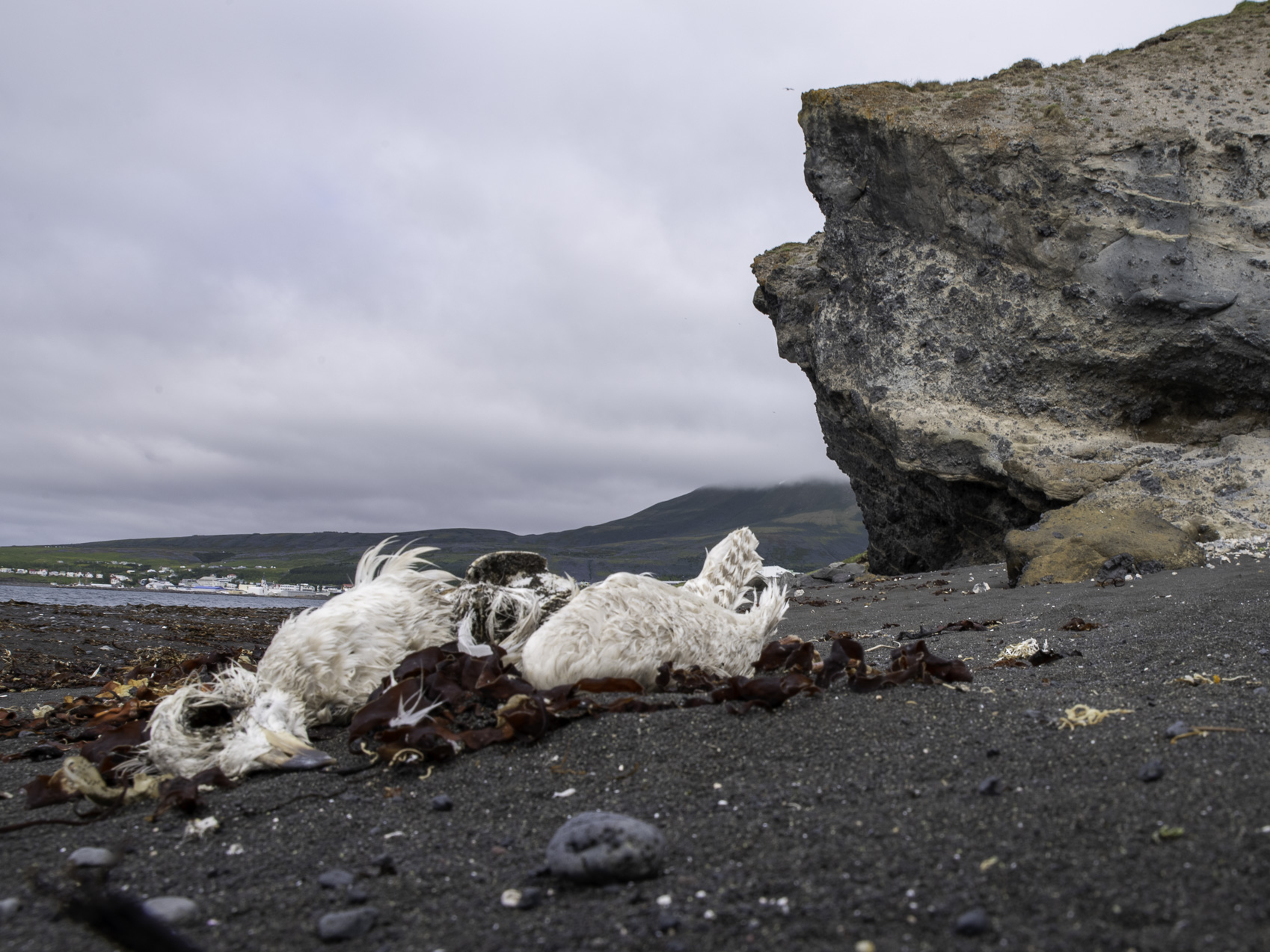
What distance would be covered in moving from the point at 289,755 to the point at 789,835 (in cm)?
194

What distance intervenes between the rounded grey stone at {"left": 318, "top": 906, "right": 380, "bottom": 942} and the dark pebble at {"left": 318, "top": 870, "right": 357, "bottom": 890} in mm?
185

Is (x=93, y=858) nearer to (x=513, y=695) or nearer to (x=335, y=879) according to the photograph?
(x=335, y=879)

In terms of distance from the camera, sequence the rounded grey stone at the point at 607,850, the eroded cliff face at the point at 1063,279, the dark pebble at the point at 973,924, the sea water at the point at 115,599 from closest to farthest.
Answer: the dark pebble at the point at 973,924
the rounded grey stone at the point at 607,850
the eroded cliff face at the point at 1063,279
the sea water at the point at 115,599

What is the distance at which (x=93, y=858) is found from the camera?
6.82 feet

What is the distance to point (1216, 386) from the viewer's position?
13.1 metres

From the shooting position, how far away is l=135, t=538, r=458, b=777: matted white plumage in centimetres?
283

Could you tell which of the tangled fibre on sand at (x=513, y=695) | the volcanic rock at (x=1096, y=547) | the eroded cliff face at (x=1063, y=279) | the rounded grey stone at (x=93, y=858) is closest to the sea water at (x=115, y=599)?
the eroded cliff face at (x=1063, y=279)

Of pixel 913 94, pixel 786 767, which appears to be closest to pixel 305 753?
pixel 786 767

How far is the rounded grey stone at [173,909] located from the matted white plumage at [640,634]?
165 cm

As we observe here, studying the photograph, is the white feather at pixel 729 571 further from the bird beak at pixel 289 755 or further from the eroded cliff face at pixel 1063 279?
the eroded cliff face at pixel 1063 279

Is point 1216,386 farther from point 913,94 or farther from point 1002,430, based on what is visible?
point 913,94

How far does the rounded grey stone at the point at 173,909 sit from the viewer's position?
171 centimetres

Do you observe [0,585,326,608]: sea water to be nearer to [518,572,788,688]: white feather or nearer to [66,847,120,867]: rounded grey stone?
[518,572,788,688]: white feather

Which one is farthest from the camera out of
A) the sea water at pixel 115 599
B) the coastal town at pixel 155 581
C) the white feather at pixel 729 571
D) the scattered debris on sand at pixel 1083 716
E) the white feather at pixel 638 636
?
the coastal town at pixel 155 581
